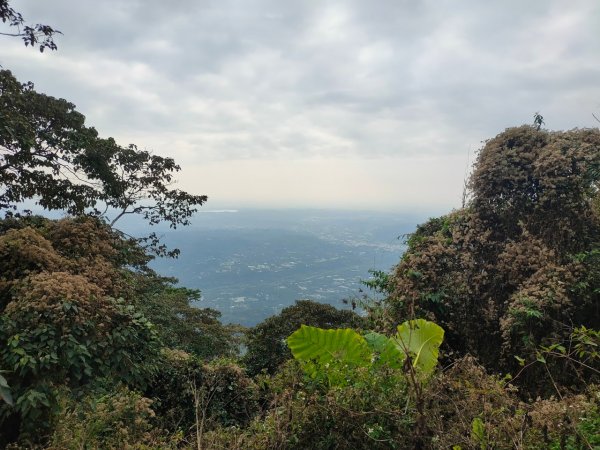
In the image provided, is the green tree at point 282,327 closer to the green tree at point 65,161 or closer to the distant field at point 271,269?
the green tree at point 65,161

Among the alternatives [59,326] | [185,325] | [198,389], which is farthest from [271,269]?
[59,326]

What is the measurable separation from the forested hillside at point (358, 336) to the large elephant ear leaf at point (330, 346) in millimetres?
21

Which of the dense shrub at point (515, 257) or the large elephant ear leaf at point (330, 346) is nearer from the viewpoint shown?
the large elephant ear leaf at point (330, 346)

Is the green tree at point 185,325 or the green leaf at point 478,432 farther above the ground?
the green leaf at point 478,432

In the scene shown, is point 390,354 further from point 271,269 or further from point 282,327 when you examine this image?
point 271,269

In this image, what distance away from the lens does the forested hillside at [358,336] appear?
3812mm

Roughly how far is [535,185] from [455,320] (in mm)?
3391

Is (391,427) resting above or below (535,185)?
below

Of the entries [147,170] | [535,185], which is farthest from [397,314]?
[147,170]

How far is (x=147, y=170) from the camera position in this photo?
561 inches

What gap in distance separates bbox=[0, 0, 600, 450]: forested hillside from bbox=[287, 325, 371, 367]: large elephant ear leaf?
0.07ft

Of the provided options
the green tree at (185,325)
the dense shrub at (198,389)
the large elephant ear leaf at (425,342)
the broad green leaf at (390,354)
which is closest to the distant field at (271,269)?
the green tree at (185,325)

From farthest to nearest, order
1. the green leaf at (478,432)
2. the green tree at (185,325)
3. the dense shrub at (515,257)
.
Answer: the green tree at (185,325)
the dense shrub at (515,257)
the green leaf at (478,432)

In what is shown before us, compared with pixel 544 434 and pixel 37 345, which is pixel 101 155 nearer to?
pixel 37 345
